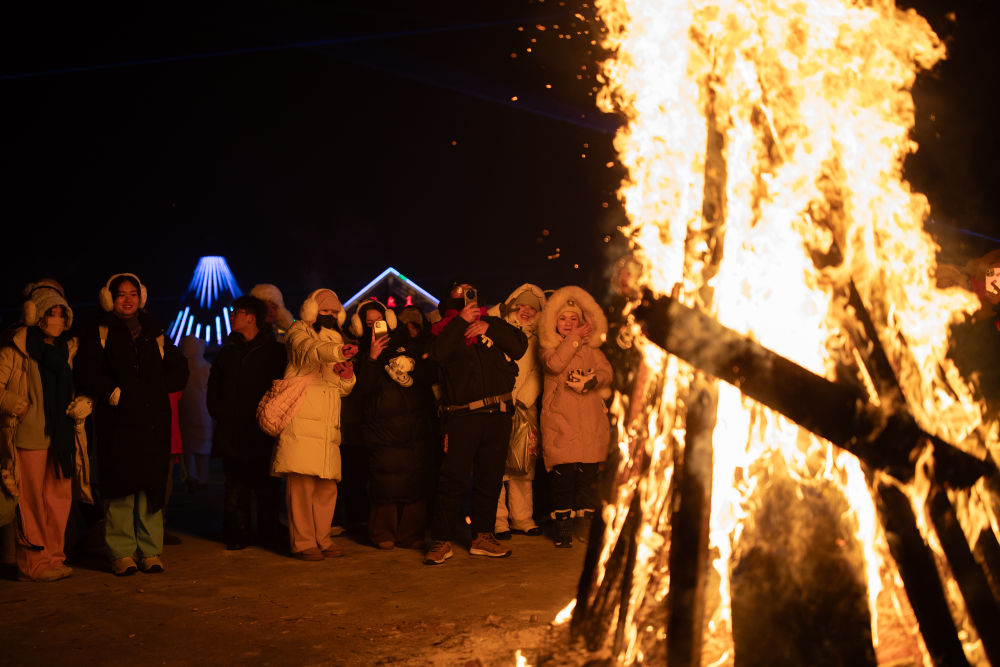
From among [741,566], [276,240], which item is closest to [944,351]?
[741,566]

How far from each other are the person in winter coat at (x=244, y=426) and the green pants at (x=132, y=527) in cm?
Result: 90

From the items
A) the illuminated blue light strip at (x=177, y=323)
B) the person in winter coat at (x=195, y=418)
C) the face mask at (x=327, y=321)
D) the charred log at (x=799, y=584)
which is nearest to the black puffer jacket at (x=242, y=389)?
the face mask at (x=327, y=321)

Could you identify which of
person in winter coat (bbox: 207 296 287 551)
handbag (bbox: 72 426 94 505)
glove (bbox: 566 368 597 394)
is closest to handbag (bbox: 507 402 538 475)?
glove (bbox: 566 368 597 394)

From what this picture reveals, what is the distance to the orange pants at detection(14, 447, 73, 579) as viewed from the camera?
663 centimetres

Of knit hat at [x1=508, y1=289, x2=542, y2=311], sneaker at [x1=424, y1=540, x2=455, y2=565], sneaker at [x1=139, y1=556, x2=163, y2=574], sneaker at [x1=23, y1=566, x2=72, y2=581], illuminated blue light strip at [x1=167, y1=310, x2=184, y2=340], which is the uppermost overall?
knit hat at [x1=508, y1=289, x2=542, y2=311]

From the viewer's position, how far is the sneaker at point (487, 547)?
725 cm

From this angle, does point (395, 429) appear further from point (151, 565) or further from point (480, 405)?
point (151, 565)

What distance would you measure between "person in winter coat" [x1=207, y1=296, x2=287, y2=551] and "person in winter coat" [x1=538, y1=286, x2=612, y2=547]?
2451mm

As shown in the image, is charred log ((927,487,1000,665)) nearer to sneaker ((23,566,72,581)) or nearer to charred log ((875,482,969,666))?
A: charred log ((875,482,969,666))

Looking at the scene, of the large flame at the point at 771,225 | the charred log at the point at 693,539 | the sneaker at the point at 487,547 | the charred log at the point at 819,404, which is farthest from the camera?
the sneaker at the point at 487,547

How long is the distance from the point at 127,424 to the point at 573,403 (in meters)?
3.76

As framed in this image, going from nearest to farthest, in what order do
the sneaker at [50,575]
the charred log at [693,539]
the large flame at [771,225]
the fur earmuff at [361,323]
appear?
the charred log at [693,539] < the large flame at [771,225] < the sneaker at [50,575] < the fur earmuff at [361,323]

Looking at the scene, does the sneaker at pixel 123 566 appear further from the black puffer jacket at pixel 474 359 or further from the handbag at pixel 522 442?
the handbag at pixel 522 442

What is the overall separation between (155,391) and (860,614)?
540 centimetres
